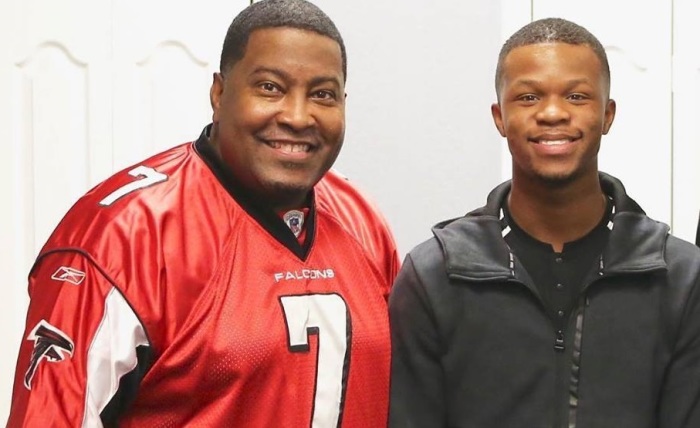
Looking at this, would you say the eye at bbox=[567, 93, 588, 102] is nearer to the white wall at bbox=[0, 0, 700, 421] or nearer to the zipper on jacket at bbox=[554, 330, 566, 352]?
the zipper on jacket at bbox=[554, 330, 566, 352]

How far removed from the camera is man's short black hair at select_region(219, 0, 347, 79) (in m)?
1.73

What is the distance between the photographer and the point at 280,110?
5.62 feet

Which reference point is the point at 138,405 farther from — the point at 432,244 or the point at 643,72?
the point at 643,72

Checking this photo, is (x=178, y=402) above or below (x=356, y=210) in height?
below

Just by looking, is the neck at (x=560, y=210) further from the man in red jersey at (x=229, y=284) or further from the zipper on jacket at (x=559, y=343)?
the man in red jersey at (x=229, y=284)

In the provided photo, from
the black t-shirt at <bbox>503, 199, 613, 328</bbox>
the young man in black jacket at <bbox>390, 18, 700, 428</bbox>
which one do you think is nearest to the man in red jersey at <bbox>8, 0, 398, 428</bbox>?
the young man in black jacket at <bbox>390, 18, 700, 428</bbox>

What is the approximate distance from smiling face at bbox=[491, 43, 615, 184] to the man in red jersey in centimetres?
29

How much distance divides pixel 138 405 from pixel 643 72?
1.88 metres

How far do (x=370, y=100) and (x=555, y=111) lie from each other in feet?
3.79

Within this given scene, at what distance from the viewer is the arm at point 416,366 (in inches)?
70.1

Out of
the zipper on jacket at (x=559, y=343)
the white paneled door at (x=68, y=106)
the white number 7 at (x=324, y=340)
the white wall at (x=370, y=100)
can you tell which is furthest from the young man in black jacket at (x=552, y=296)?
the white paneled door at (x=68, y=106)

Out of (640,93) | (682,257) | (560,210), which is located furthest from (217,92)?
(640,93)

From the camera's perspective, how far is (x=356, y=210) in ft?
6.72

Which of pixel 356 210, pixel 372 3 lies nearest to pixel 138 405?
pixel 356 210
